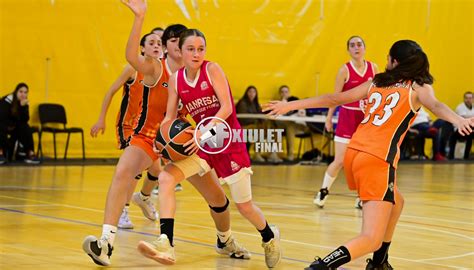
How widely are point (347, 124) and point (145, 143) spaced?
384 cm

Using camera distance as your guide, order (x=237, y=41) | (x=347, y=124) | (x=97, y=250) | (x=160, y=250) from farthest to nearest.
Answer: (x=237, y=41)
(x=347, y=124)
(x=97, y=250)
(x=160, y=250)

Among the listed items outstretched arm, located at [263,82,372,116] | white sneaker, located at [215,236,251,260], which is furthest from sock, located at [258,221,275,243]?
outstretched arm, located at [263,82,372,116]

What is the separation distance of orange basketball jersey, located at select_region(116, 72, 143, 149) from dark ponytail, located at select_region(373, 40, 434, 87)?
2983mm

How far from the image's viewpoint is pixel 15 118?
1474 centimetres

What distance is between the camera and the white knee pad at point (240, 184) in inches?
245

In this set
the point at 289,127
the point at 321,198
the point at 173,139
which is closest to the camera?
the point at 173,139

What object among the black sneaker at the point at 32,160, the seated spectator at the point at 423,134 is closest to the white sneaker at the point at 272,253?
the black sneaker at the point at 32,160

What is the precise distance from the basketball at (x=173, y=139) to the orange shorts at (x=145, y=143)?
1.93ft

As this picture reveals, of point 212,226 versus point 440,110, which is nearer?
point 440,110

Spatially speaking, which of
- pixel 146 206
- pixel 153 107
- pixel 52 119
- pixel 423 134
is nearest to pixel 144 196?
pixel 146 206

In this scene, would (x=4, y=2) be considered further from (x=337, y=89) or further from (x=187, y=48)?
(x=187, y=48)

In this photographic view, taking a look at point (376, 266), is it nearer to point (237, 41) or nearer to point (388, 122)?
point (388, 122)

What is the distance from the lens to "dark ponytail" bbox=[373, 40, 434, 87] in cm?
543

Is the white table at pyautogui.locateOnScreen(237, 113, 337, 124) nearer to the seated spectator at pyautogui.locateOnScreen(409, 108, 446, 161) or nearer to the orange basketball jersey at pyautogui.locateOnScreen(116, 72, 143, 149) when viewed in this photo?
the seated spectator at pyautogui.locateOnScreen(409, 108, 446, 161)
